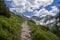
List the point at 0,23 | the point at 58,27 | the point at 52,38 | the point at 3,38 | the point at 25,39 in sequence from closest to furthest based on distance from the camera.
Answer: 1. the point at 3,38
2. the point at 0,23
3. the point at 25,39
4. the point at 52,38
5. the point at 58,27

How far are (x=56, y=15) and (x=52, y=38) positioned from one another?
1458 cm

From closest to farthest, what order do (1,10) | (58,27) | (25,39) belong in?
(25,39) → (1,10) → (58,27)

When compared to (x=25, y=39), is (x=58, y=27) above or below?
above

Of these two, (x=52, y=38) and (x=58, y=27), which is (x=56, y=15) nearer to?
(x=58, y=27)

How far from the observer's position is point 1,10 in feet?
91.9

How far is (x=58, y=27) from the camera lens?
3869 centimetres

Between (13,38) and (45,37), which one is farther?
(45,37)

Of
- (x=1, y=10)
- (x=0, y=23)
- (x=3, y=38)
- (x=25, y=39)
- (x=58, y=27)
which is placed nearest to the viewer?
(x=3, y=38)

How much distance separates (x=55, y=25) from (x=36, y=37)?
1522 cm

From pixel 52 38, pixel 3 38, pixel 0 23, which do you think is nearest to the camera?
pixel 3 38

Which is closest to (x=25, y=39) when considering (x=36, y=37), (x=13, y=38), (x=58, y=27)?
(x=36, y=37)

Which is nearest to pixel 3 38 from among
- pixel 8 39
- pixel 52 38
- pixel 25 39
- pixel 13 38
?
pixel 8 39

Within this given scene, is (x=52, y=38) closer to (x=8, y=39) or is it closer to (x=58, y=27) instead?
(x=8, y=39)

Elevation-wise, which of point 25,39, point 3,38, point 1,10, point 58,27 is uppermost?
point 58,27
